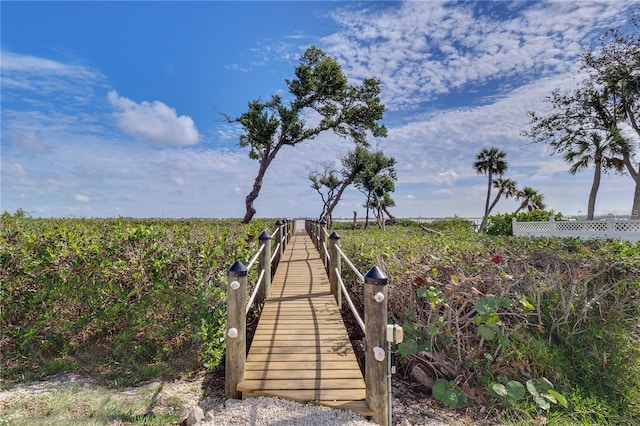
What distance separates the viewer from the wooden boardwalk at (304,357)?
310cm

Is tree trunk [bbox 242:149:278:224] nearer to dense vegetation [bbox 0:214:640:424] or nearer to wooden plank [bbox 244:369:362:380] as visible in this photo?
dense vegetation [bbox 0:214:640:424]

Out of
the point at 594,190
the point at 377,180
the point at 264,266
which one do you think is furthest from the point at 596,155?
the point at 264,266

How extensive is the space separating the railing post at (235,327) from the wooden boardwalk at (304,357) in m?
0.13

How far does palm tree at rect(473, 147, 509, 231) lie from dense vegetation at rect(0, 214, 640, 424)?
2898 centimetres

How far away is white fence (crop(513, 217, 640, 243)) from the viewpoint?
53.0 ft

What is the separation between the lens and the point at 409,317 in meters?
4.03

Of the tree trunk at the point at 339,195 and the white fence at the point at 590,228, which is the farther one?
the tree trunk at the point at 339,195

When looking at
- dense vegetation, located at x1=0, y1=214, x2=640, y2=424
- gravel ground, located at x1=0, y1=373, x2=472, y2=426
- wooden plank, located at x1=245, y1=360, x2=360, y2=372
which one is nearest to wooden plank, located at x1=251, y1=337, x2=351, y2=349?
wooden plank, located at x1=245, y1=360, x2=360, y2=372

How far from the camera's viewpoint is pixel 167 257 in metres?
4.16

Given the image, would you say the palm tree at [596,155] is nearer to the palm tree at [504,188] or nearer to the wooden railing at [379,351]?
the palm tree at [504,188]

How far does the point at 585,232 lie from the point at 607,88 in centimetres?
1172

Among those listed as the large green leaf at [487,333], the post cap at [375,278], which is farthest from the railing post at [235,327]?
the large green leaf at [487,333]

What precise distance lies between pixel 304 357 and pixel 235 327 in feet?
3.20

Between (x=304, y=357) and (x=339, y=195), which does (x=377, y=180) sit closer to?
(x=339, y=195)
